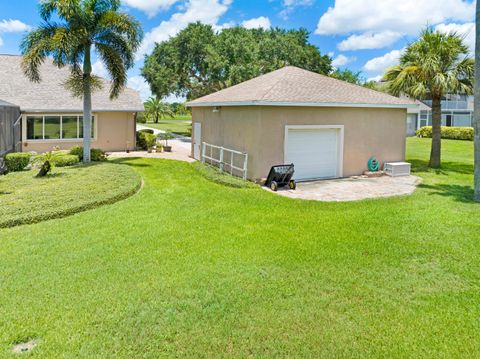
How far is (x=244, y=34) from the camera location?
121 ft

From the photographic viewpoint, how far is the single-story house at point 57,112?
67.1ft

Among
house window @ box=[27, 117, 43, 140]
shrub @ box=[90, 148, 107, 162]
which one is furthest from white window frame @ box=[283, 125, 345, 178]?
house window @ box=[27, 117, 43, 140]

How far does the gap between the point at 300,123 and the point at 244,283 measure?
9.46 m

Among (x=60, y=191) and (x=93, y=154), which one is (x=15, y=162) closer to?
(x=93, y=154)

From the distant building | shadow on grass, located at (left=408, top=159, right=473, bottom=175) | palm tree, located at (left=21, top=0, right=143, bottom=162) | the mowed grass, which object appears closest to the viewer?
the mowed grass

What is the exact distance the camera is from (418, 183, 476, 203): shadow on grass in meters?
11.6

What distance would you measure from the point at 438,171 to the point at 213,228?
514 inches

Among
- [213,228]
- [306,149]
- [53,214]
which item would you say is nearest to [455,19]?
[306,149]

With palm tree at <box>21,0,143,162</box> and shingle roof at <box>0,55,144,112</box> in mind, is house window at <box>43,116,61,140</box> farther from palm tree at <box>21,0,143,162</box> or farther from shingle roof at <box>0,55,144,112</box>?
palm tree at <box>21,0,143,162</box>

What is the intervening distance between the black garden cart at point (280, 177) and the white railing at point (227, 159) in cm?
141

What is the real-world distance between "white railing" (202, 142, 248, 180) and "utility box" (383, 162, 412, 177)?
20.4ft

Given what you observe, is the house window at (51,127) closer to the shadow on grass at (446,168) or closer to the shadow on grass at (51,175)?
the shadow on grass at (51,175)

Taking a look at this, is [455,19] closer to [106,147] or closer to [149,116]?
[106,147]

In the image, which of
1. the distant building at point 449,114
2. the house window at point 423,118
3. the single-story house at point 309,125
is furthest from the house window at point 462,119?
the single-story house at point 309,125
